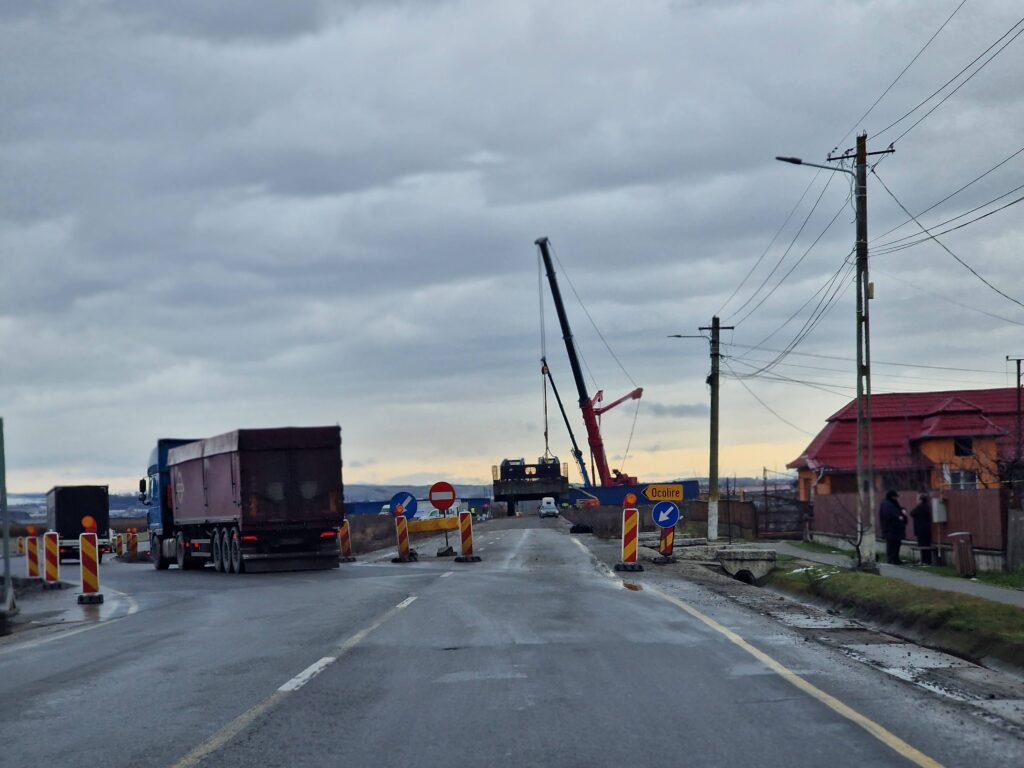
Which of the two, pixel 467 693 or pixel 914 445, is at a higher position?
pixel 914 445

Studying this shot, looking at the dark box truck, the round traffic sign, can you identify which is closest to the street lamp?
the round traffic sign

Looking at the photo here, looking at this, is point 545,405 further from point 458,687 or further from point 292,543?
point 458,687

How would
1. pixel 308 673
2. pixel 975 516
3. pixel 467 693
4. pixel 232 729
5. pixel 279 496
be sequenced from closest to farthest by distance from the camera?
pixel 232 729 → pixel 467 693 → pixel 308 673 → pixel 975 516 → pixel 279 496

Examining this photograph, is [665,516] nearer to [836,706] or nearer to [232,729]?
[836,706]

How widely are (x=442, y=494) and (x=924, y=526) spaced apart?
12.5 meters

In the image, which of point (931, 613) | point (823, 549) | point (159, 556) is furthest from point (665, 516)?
point (159, 556)

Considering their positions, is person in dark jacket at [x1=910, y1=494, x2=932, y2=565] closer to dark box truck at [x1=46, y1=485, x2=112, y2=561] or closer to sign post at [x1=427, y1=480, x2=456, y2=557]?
sign post at [x1=427, y1=480, x2=456, y2=557]

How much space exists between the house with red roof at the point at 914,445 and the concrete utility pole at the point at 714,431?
3.64m

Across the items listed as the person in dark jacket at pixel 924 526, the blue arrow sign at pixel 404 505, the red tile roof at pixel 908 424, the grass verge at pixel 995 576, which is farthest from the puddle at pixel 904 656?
the red tile roof at pixel 908 424

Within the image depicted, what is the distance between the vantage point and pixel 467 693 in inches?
404

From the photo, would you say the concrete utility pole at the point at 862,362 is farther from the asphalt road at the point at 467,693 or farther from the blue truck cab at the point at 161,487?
the blue truck cab at the point at 161,487

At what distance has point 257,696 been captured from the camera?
34.2 feet

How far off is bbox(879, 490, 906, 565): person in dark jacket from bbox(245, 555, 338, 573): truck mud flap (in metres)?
13.4

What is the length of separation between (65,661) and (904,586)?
12703 mm
